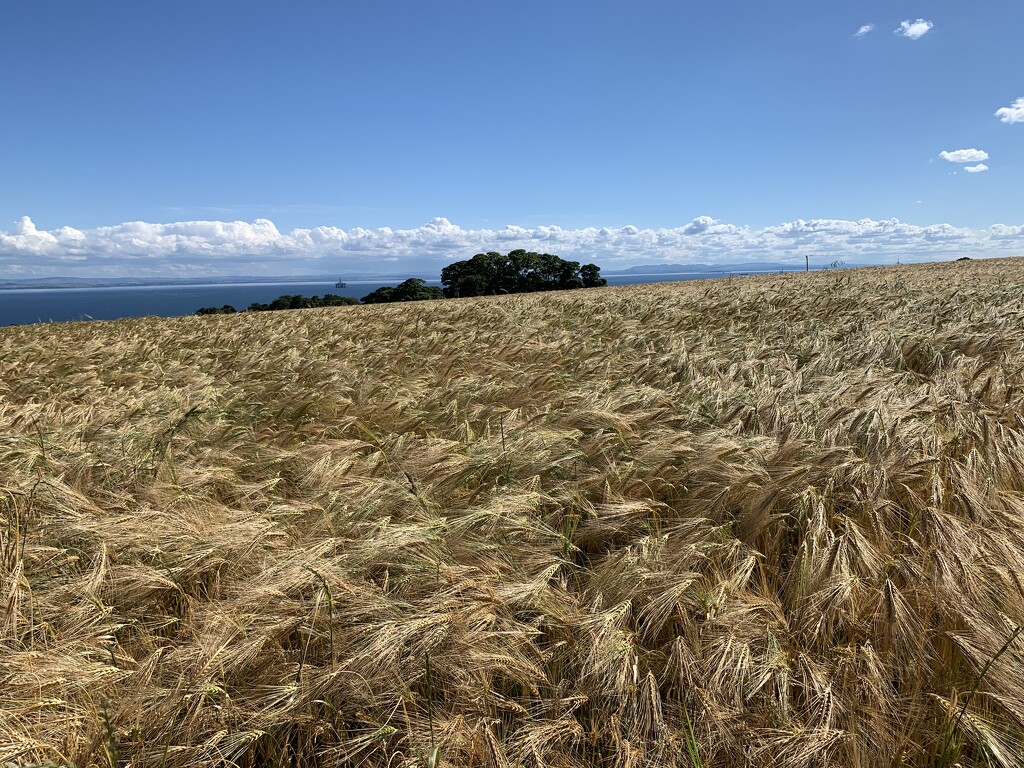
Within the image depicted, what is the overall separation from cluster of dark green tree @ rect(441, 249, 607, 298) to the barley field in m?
60.0

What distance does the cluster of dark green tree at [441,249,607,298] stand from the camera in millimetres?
63969

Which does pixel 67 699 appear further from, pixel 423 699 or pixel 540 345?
pixel 540 345

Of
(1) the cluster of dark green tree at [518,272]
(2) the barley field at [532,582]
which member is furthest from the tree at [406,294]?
(2) the barley field at [532,582]

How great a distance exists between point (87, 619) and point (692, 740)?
189 centimetres

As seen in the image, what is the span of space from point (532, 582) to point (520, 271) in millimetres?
66554

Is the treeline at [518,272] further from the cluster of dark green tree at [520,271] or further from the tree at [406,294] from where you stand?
the tree at [406,294]

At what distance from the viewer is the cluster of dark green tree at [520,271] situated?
63969mm

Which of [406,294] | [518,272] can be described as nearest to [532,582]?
[406,294]

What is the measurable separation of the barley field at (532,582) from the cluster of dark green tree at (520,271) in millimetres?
59993

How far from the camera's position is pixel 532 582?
189 centimetres

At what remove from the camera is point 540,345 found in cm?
622

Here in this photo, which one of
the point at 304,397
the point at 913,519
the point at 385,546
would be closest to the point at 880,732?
the point at 913,519

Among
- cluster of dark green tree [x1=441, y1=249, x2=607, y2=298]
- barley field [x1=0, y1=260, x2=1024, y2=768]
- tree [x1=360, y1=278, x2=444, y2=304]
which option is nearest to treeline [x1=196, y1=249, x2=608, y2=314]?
cluster of dark green tree [x1=441, y1=249, x2=607, y2=298]

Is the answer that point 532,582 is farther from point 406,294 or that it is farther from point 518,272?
point 518,272
